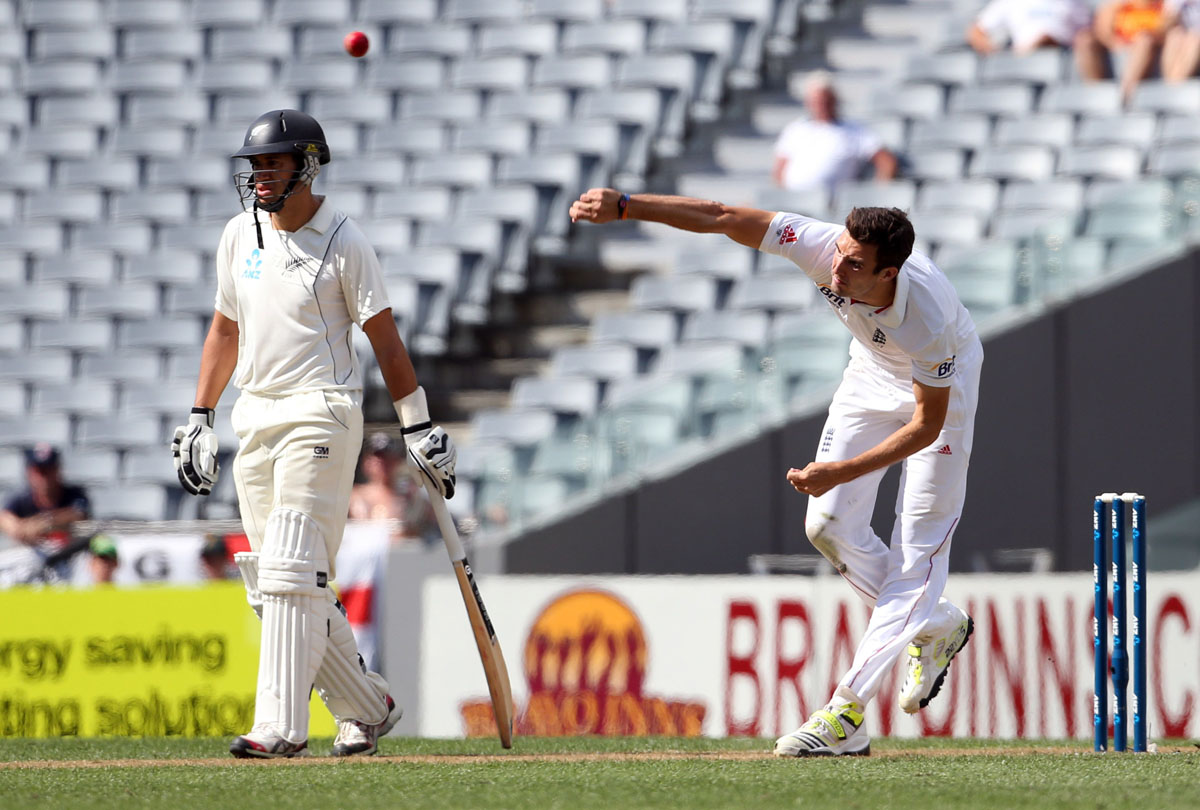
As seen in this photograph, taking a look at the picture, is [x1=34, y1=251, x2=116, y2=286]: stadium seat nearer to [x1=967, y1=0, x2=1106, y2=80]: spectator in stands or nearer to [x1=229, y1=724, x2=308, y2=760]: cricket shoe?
[x1=967, y1=0, x2=1106, y2=80]: spectator in stands

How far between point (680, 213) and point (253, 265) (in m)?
1.39

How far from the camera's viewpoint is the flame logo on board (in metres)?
8.75

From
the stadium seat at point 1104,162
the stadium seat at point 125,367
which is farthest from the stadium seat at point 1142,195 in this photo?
the stadium seat at point 125,367

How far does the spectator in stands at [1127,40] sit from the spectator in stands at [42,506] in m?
7.19

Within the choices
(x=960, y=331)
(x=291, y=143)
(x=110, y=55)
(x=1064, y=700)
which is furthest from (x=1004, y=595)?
(x=110, y=55)

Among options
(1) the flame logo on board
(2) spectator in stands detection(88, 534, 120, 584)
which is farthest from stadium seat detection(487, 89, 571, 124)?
(1) the flame logo on board

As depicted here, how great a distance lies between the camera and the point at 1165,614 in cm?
841

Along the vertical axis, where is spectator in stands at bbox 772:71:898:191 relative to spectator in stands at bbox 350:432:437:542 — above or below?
above

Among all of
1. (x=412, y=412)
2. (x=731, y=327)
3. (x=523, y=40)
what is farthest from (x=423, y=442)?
(x=523, y=40)

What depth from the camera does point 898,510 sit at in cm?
593

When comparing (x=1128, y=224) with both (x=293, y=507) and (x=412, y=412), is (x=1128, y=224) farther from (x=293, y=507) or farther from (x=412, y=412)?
(x=293, y=507)

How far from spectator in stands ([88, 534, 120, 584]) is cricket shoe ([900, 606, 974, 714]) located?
516cm

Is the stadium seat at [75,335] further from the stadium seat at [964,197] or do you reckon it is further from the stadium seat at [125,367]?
the stadium seat at [964,197]

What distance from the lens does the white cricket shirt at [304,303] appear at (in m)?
5.70
